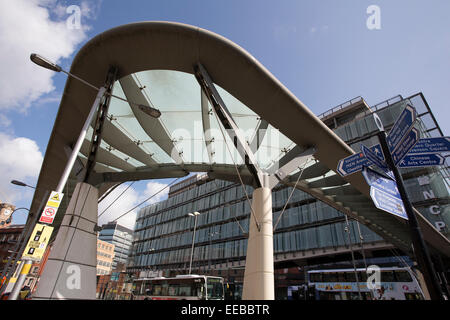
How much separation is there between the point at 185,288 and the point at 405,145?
20574 mm

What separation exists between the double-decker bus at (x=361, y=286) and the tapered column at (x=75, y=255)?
23.5 meters

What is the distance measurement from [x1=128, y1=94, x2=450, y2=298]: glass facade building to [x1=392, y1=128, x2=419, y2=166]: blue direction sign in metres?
16.3

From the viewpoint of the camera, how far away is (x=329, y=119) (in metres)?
46.7

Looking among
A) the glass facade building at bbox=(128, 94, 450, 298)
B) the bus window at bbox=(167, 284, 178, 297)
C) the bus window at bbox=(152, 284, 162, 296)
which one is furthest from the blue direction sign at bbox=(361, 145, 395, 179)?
the bus window at bbox=(152, 284, 162, 296)

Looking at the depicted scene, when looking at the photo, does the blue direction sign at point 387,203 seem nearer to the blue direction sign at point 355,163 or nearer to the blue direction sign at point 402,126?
the blue direction sign at point 355,163

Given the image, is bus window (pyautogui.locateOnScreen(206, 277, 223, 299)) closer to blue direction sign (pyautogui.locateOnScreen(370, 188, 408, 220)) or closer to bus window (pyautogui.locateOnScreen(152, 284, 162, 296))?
bus window (pyautogui.locateOnScreen(152, 284, 162, 296))

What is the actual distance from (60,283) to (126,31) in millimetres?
9150

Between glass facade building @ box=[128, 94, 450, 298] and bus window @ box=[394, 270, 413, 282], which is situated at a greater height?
glass facade building @ box=[128, 94, 450, 298]

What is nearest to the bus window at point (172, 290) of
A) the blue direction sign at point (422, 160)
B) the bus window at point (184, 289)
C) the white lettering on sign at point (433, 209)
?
the bus window at point (184, 289)

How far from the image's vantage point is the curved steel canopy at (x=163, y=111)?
8609 millimetres

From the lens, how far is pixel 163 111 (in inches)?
512

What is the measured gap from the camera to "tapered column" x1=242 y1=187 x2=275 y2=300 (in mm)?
8148
